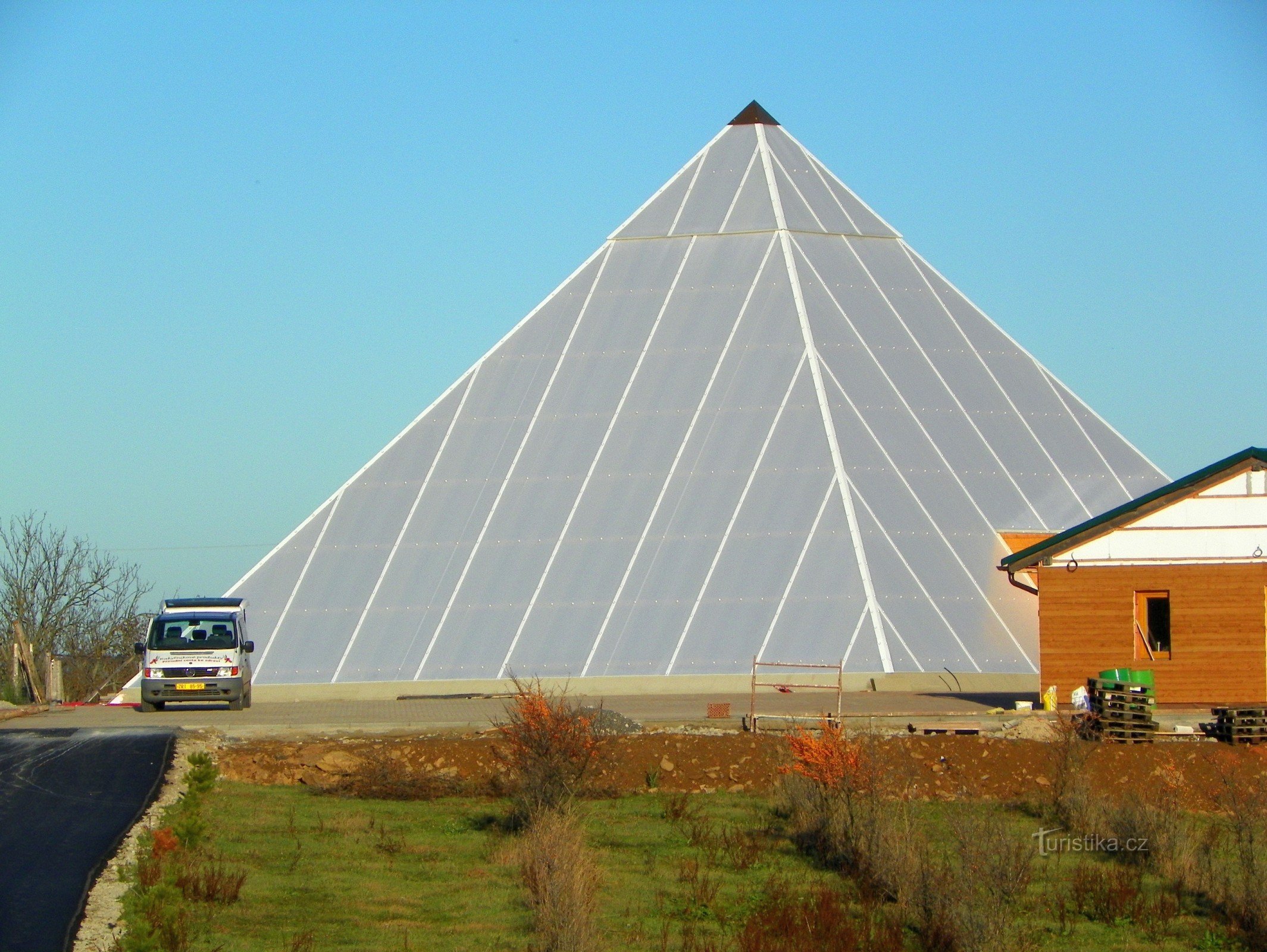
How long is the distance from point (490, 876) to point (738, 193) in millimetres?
32285

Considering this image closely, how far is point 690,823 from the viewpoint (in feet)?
76.8

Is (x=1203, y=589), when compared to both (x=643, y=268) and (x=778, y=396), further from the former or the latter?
(x=643, y=268)

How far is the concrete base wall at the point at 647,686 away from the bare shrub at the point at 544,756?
946 centimetres

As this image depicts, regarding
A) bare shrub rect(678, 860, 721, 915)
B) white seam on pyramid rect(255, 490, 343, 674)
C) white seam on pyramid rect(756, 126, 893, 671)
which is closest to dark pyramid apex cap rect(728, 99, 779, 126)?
white seam on pyramid rect(756, 126, 893, 671)

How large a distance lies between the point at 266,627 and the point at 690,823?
19.8 meters

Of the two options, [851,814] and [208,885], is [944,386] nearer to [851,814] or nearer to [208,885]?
[851,814]

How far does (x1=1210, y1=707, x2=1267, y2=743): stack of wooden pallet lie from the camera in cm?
2655

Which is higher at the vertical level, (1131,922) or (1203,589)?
(1203,589)

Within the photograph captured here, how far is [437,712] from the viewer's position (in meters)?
33.8

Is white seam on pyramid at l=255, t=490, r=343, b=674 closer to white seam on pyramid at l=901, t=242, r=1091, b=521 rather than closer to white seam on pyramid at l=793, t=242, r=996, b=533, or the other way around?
white seam on pyramid at l=793, t=242, r=996, b=533

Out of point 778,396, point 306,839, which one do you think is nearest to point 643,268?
point 778,396

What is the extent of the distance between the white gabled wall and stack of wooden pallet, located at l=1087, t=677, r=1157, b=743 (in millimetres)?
5444

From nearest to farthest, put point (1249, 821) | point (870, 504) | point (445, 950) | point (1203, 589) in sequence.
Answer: point (445, 950)
point (1249, 821)
point (1203, 589)
point (870, 504)

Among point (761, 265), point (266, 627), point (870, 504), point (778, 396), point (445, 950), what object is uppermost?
point (761, 265)
